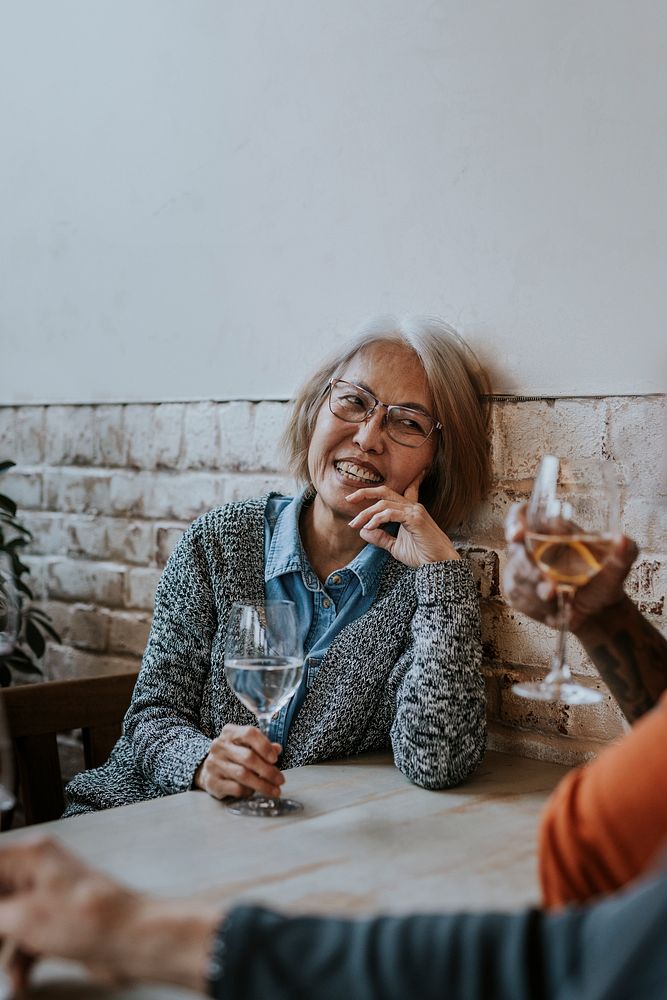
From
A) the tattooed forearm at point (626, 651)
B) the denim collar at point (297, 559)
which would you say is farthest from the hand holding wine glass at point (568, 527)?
the denim collar at point (297, 559)

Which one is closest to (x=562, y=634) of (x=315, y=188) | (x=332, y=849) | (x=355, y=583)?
(x=332, y=849)

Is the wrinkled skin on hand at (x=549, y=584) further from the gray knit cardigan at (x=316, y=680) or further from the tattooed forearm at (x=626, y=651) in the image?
the gray knit cardigan at (x=316, y=680)

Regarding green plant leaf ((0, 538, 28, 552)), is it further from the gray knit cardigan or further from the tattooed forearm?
the tattooed forearm

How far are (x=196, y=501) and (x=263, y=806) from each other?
4.00 ft

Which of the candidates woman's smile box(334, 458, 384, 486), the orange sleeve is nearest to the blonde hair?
woman's smile box(334, 458, 384, 486)

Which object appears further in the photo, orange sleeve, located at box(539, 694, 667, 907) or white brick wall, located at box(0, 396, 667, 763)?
white brick wall, located at box(0, 396, 667, 763)

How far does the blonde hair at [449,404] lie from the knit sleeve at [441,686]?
0.58 feet

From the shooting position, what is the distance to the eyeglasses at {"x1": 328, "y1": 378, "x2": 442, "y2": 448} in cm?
205

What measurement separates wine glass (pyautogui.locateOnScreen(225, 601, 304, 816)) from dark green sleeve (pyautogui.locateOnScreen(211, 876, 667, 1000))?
0.62m

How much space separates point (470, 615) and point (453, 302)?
2.04ft

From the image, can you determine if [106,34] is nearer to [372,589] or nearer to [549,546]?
[372,589]

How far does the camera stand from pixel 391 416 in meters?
2.05

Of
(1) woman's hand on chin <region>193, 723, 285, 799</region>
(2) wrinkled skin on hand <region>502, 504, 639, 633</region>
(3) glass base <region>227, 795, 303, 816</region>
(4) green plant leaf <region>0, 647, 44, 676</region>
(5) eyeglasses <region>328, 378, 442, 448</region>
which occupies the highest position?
(5) eyeglasses <region>328, 378, 442, 448</region>

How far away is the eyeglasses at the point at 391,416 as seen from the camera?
6.72ft
